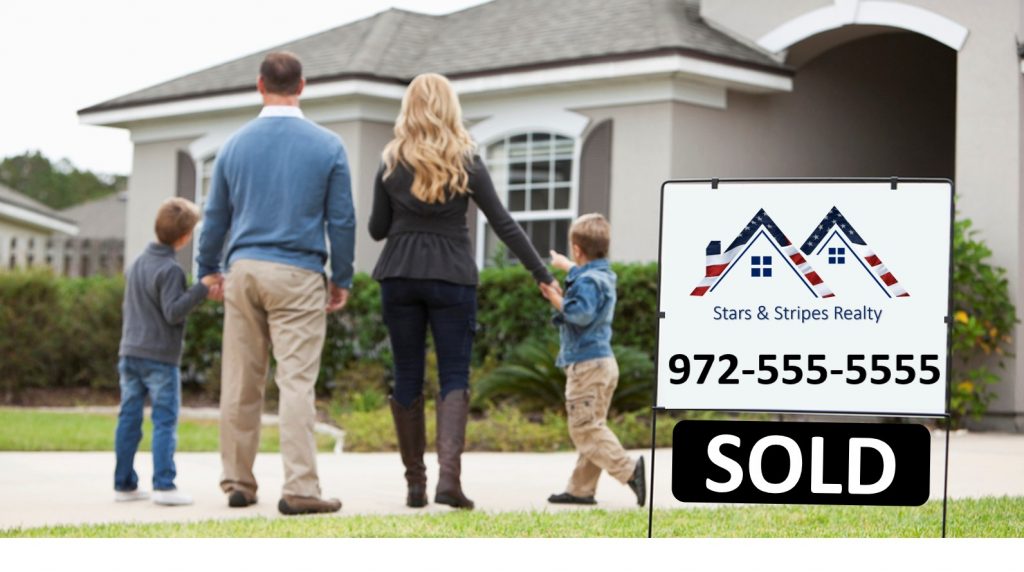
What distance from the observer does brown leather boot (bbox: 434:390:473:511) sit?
653cm

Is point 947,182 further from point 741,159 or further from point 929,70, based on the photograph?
point 929,70

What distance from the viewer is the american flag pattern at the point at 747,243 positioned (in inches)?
197

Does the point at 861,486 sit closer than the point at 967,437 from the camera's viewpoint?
Yes

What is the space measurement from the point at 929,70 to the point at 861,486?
450 inches

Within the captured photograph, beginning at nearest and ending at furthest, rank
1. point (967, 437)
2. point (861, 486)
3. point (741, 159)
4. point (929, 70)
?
point (861, 486) → point (967, 437) → point (741, 159) → point (929, 70)

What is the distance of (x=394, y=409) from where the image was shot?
669 centimetres

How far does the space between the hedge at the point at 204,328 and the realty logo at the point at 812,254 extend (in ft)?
22.8

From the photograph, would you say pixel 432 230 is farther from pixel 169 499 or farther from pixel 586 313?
pixel 169 499

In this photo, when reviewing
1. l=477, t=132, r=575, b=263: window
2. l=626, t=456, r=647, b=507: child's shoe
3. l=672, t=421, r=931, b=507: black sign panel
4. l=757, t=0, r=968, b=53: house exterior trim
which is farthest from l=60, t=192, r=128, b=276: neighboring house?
l=672, t=421, r=931, b=507: black sign panel

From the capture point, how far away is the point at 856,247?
16.4 feet

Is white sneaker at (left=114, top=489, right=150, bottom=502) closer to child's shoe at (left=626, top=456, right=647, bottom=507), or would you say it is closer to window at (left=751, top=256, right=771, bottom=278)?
child's shoe at (left=626, top=456, right=647, bottom=507)

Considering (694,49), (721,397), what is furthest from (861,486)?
(694,49)

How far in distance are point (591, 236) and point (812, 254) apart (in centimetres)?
200

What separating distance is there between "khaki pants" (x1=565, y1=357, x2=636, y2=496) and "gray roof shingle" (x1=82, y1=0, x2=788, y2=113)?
263 inches
